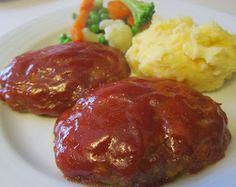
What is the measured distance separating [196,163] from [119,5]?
8.27 feet

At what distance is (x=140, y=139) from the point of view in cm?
265

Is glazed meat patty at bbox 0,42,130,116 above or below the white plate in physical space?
above

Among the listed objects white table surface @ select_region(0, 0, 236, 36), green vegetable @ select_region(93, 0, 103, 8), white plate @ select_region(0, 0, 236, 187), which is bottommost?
white table surface @ select_region(0, 0, 236, 36)

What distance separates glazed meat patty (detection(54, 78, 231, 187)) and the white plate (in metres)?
0.11

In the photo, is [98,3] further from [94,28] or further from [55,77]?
[55,77]

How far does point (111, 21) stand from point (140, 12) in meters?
0.36

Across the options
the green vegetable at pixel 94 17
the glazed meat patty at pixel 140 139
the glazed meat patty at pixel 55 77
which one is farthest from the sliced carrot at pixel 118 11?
the glazed meat patty at pixel 140 139

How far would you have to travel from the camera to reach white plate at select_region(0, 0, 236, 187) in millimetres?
2760

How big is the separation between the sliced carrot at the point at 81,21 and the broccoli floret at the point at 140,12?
485mm

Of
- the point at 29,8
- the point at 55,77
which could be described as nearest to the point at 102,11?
the point at 55,77

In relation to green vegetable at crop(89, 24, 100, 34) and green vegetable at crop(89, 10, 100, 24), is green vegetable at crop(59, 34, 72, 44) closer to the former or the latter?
green vegetable at crop(89, 24, 100, 34)

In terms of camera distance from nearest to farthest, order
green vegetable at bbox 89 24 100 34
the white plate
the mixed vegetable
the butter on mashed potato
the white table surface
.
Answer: the white plate → the butter on mashed potato → the mixed vegetable → green vegetable at bbox 89 24 100 34 → the white table surface

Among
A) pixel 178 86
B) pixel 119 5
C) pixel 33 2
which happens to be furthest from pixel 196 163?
pixel 33 2

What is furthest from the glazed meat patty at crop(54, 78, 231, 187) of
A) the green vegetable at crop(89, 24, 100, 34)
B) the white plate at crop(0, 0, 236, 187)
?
the green vegetable at crop(89, 24, 100, 34)
